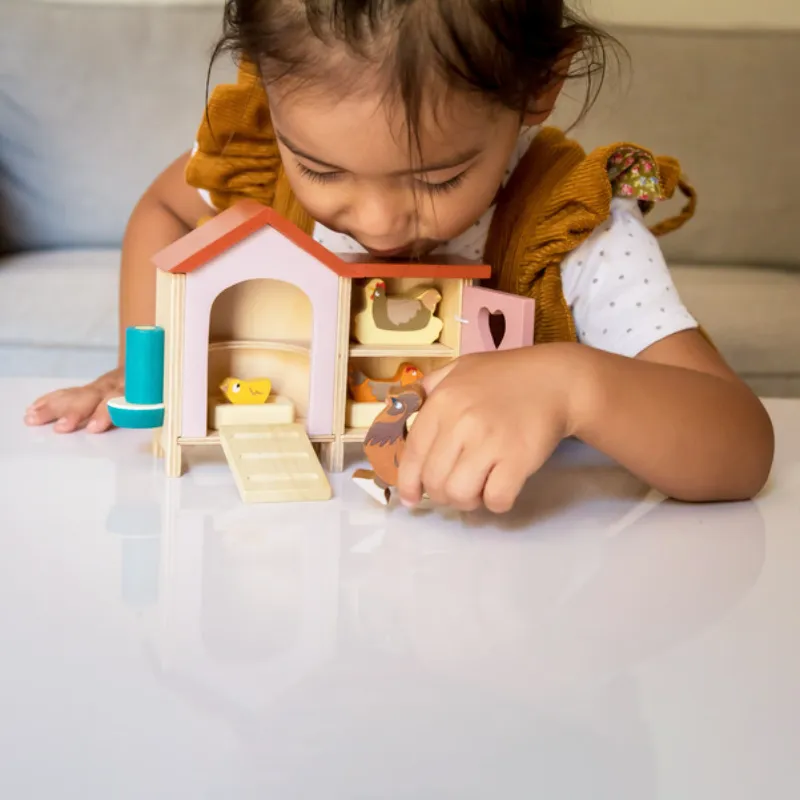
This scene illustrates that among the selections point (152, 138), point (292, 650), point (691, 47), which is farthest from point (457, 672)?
point (691, 47)

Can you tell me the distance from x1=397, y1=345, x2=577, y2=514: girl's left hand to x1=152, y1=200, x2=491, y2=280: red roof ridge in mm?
129

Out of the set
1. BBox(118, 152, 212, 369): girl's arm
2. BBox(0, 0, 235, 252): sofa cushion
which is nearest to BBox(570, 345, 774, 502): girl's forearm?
BBox(118, 152, 212, 369): girl's arm

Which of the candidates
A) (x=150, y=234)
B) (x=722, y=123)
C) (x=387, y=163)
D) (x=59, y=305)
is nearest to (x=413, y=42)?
(x=387, y=163)

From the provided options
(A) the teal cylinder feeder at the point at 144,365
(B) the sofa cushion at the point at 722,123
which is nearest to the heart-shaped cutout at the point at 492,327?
(A) the teal cylinder feeder at the point at 144,365

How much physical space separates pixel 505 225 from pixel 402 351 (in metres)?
0.21

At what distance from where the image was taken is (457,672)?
416mm

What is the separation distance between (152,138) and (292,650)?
6.07 ft

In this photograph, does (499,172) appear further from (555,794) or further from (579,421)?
(555,794)

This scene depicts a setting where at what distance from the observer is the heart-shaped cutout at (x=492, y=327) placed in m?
0.75

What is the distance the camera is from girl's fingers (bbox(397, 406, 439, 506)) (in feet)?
1.97

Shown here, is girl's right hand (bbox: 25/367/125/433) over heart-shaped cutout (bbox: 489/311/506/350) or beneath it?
beneath

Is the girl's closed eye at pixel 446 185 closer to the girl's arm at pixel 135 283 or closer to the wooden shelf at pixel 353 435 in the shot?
the wooden shelf at pixel 353 435

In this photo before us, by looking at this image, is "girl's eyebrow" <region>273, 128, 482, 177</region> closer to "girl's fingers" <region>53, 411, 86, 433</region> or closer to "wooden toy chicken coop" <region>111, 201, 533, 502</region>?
"wooden toy chicken coop" <region>111, 201, 533, 502</region>

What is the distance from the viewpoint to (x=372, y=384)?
778 mm
